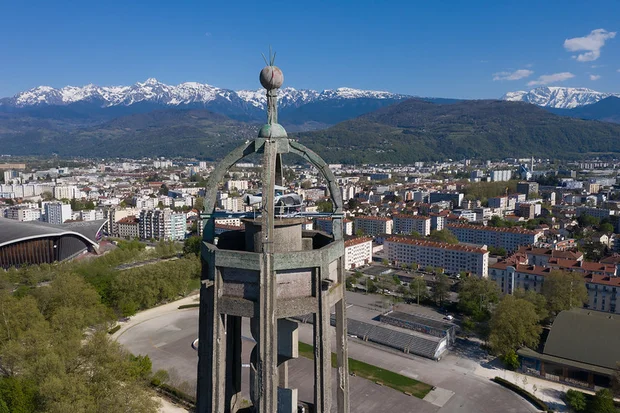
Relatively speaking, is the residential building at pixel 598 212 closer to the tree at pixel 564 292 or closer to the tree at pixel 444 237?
the tree at pixel 444 237

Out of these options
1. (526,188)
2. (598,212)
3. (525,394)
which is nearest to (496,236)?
(598,212)

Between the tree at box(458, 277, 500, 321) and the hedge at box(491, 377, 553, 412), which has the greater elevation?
the tree at box(458, 277, 500, 321)

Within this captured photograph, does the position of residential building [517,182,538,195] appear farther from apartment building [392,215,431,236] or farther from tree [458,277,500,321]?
tree [458,277,500,321]

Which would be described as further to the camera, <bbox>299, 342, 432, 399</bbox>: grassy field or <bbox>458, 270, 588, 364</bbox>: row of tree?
<bbox>458, 270, 588, 364</bbox>: row of tree

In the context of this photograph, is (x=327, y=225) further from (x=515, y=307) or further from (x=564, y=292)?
(x=515, y=307)

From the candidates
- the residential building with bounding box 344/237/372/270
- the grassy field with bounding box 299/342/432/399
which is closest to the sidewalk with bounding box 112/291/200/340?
the grassy field with bounding box 299/342/432/399

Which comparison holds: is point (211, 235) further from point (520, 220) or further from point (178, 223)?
point (520, 220)
